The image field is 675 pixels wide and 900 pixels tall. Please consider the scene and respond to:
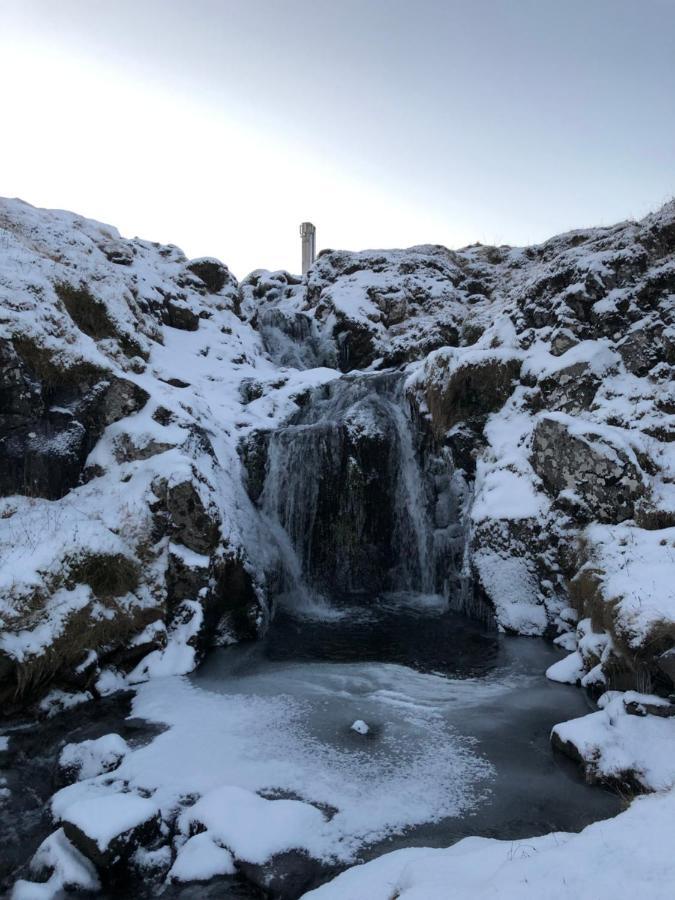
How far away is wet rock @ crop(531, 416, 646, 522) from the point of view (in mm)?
12445

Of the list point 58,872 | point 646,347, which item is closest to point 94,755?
point 58,872

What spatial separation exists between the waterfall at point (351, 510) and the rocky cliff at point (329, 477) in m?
0.07

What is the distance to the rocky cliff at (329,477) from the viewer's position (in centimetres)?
1025

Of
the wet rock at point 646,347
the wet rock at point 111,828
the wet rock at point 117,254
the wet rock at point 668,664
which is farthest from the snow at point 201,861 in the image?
the wet rock at point 117,254

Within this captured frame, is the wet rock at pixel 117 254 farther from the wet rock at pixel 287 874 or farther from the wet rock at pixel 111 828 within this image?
the wet rock at pixel 287 874

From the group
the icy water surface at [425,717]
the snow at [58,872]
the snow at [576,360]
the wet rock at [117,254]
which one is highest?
the wet rock at [117,254]

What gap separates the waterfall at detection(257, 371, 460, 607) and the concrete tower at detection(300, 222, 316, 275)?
5098cm

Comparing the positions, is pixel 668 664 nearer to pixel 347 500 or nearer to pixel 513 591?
pixel 513 591

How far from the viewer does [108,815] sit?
579cm

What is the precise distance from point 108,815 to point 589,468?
11.8m

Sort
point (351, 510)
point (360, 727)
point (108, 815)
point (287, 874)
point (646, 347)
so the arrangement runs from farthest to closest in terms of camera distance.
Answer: point (351, 510) → point (646, 347) → point (360, 727) → point (108, 815) → point (287, 874)

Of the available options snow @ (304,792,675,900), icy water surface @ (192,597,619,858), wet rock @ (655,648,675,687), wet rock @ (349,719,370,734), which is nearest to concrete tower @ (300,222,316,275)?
icy water surface @ (192,597,619,858)

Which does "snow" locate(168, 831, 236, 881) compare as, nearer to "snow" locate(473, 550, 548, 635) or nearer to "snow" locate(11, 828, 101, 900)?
"snow" locate(11, 828, 101, 900)

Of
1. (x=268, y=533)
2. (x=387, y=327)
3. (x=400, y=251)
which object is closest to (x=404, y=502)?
(x=268, y=533)
